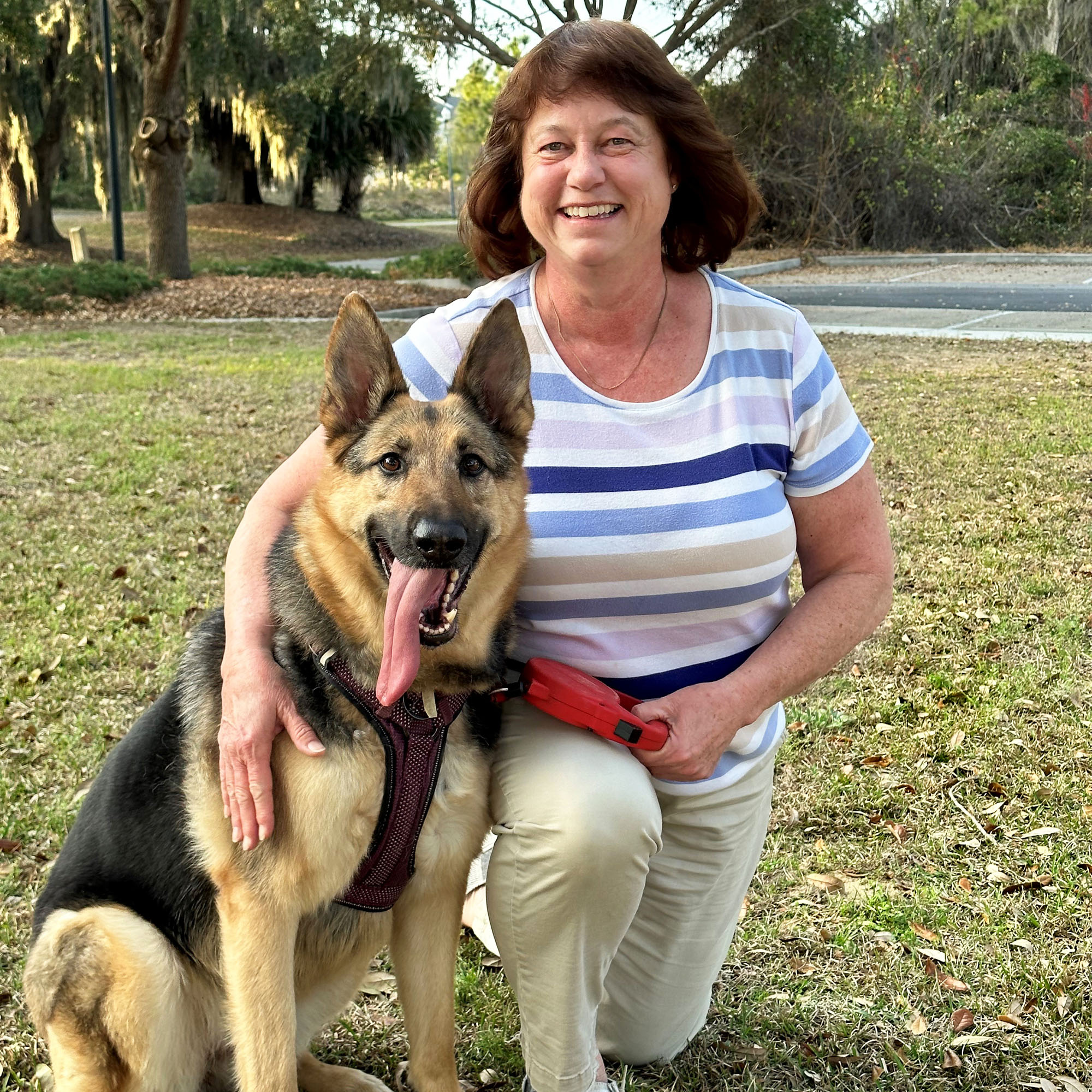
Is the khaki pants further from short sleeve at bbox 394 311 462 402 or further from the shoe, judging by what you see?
short sleeve at bbox 394 311 462 402

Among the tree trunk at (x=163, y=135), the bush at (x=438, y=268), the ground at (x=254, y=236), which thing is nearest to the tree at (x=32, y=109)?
the ground at (x=254, y=236)

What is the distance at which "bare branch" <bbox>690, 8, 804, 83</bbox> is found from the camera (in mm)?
19594

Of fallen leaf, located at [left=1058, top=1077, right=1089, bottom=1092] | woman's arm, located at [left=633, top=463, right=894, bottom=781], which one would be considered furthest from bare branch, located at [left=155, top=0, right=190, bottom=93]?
fallen leaf, located at [left=1058, top=1077, right=1089, bottom=1092]

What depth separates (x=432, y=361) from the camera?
2.84 metres

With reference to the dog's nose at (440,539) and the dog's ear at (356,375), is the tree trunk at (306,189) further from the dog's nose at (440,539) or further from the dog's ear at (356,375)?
the dog's nose at (440,539)

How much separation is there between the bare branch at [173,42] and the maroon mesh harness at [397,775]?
55.2ft

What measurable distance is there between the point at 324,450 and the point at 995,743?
2.91 m

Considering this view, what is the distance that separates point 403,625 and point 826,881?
1.93 m

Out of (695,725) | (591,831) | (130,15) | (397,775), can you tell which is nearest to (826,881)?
(695,725)

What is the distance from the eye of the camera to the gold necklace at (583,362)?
9.19 feet

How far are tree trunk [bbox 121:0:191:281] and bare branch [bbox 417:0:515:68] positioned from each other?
13.4 ft

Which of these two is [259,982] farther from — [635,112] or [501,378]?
[635,112]

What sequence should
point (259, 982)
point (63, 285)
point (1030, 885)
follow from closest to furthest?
point (259, 982), point (1030, 885), point (63, 285)

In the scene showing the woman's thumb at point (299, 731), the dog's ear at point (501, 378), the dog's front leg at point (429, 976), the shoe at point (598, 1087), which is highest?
the dog's ear at point (501, 378)
